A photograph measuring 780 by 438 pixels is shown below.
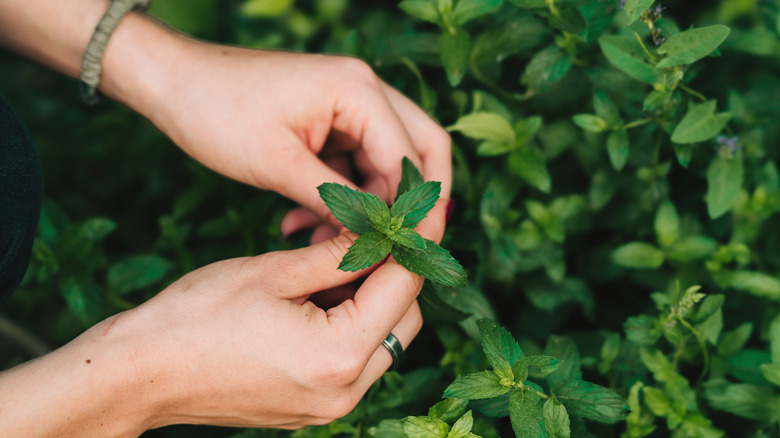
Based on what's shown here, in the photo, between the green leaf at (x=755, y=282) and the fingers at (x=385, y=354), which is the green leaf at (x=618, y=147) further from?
the fingers at (x=385, y=354)

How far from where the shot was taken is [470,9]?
4.26ft

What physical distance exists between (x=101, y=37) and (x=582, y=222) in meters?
1.25

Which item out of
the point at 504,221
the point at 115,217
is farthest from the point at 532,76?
the point at 115,217

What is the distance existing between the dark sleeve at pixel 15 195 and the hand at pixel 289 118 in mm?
337

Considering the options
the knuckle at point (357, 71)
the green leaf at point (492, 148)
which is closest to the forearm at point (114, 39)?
the knuckle at point (357, 71)

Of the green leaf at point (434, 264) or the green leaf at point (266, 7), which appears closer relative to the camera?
the green leaf at point (434, 264)

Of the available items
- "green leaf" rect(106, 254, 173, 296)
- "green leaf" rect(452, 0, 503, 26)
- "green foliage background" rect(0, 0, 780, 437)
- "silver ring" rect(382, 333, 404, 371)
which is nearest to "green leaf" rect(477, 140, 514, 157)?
"green foliage background" rect(0, 0, 780, 437)

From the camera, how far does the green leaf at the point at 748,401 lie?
1174mm

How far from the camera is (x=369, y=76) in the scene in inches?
49.3

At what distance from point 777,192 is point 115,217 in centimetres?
203

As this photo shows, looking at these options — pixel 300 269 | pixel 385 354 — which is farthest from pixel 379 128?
pixel 385 354

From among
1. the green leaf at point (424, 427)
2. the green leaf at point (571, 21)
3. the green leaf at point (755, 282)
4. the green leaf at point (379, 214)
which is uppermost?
the green leaf at point (571, 21)

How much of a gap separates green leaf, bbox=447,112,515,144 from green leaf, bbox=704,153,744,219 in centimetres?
45

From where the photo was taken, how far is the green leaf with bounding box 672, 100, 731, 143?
46.7 inches
